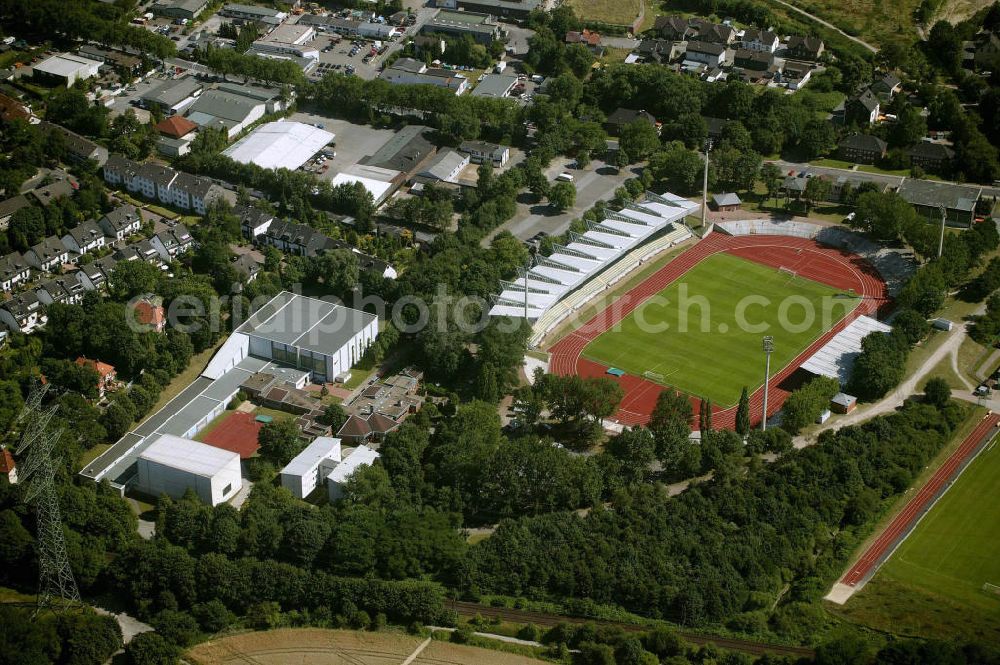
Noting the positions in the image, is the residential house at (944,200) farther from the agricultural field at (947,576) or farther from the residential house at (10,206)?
the residential house at (10,206)

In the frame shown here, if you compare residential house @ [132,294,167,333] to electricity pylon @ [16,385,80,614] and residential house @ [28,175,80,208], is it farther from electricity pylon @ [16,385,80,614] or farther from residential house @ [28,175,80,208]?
electricity pylon @ [16,385,80,614]

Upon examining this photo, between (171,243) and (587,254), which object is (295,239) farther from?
(587,254)

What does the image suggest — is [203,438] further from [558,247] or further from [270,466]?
[558,247]

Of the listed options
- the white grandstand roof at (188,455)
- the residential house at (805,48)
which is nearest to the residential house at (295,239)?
the white grandstand roof at (188,455)

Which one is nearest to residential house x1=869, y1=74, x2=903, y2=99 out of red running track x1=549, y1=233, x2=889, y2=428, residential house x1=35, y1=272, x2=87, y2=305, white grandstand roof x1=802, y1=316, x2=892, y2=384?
red running track x1=549, y1=233, x2=889, y2=428

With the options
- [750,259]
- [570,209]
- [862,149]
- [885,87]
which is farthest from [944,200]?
[570,209]

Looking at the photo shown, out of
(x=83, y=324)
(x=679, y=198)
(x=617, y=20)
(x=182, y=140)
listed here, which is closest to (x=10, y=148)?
(x=182, y=140)
